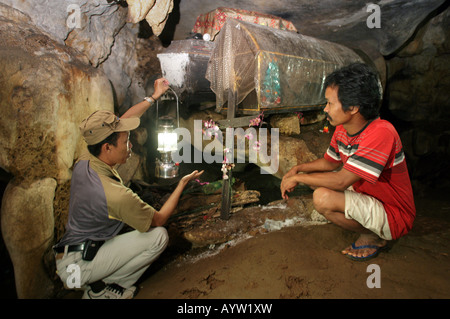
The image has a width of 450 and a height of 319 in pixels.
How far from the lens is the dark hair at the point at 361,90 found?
266 centimetres

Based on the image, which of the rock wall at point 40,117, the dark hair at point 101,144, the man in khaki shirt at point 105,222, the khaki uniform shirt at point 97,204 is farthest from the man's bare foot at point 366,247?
the rock wall at point 40,117

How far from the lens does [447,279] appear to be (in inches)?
99.6

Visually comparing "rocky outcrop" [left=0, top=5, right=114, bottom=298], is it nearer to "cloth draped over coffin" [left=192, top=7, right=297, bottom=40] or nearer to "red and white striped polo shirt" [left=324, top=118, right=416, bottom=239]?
"cloth draped over coffin" [left=192, top=7, right=297, bottom=40]

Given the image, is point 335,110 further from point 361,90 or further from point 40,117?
point 40,117

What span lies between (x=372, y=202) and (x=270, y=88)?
8.22 feet

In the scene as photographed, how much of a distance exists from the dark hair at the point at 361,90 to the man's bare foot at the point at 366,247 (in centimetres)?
144

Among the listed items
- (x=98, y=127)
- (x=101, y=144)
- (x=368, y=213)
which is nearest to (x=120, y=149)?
(x=101, y=144)

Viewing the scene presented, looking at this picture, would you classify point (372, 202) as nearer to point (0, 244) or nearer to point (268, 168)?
point (268, 168)

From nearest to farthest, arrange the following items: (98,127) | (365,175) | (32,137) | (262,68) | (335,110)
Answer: (365,175)
(98,127)
(335,110)
(32,137)
(262,68)

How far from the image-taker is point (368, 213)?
271cm

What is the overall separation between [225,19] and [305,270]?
18.9 feet

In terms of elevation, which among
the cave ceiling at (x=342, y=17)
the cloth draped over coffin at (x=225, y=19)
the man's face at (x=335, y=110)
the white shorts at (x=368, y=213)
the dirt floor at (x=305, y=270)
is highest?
the cave ceiling at (x=342, y=17)

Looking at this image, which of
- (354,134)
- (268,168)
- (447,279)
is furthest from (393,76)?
(447,279)

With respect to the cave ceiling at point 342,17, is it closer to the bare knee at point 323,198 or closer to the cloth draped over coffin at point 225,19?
the cloth draped over coffin at point 225,19
